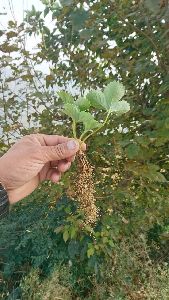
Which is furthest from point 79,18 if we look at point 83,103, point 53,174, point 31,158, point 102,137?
point 102,137

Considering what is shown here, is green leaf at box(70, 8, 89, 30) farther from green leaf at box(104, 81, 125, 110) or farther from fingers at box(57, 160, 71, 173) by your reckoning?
fingers at box(57, 160, 71, 173)

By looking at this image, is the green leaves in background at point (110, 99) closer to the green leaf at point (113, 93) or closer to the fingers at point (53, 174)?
the green leaf at point (113, 93)

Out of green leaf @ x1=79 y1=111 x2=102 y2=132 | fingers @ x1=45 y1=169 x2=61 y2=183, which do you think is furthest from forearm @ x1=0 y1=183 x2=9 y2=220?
green leaf @ x1=79 y1=111 x2=102 y2=132

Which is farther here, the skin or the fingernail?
the skin

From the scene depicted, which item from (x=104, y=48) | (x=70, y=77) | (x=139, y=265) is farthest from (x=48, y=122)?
(x=139, y=265)

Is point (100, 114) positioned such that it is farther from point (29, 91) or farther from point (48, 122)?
point (29, 91)

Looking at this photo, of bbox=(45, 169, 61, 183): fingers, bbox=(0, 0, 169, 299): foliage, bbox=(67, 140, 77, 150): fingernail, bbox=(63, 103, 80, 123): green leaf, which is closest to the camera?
bbox=(63, 103, 80, 123): green leaf

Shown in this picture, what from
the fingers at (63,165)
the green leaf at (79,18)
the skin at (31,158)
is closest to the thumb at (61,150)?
the skin at (31,158)

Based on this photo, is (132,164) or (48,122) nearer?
(132,164)
